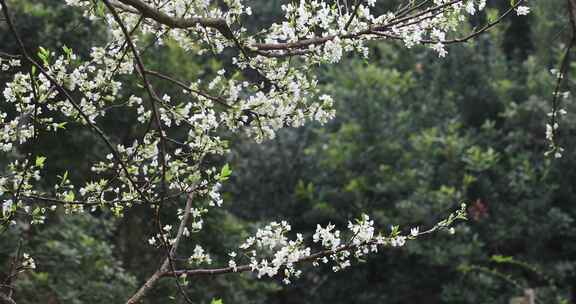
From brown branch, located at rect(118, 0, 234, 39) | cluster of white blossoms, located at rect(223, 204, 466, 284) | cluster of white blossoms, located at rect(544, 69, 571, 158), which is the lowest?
cluster of white blossoms, located at rect(223, 204, 466, 284)

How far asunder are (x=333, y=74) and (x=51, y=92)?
7097mm

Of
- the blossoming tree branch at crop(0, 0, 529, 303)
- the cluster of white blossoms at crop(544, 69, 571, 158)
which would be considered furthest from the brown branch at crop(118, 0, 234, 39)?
the cluster of white blossoms at crop(544, 69, 571, 158)

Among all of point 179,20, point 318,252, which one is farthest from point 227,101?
point 318,252

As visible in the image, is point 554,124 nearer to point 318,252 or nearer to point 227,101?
point 318,252

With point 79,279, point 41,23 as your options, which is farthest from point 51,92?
point 41,23

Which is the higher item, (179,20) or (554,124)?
(179,20)

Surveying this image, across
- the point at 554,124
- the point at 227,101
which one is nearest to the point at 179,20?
the point at 227,101

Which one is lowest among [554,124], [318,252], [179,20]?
[318,252]

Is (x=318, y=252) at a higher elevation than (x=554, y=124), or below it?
below

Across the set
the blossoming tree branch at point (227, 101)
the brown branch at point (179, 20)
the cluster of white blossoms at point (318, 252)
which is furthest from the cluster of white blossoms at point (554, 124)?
the brown branch at point (179, 20)

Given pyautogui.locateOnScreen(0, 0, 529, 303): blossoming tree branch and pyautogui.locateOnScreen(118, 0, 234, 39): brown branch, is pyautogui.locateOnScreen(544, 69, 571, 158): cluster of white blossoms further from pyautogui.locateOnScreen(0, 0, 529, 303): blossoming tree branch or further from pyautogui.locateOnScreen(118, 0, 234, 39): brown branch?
pyautogui.locateOnScreen(118, 0, 234, 39): brown branch

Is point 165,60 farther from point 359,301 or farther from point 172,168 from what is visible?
point 172,168

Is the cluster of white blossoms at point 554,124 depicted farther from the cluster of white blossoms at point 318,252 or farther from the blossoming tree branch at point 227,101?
the cluster of white blossoms at point 318,252

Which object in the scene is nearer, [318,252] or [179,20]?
[318,252]
